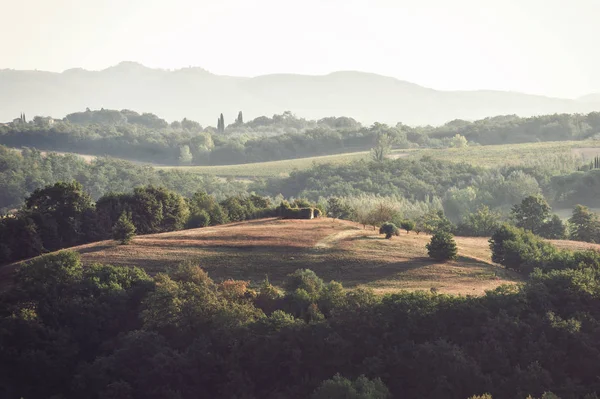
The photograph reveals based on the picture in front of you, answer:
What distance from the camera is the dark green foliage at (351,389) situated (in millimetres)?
31359

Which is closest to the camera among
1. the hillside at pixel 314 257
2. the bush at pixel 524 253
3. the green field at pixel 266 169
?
the hillside at pixel 314 257

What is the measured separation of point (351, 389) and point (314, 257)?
21126 millimetres

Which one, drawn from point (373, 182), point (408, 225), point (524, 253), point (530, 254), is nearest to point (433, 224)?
point (408, 225)

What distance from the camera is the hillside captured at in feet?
159

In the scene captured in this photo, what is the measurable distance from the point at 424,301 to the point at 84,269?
23632 millimetres

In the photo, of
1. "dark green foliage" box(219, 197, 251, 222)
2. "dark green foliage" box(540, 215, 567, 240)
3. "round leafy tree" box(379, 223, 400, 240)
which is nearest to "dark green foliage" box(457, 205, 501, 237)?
"dark green foliage" box(540, 215, 567, 240)

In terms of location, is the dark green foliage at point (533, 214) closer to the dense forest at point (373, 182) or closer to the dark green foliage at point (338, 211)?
the dark green foliage at point (338, 211)

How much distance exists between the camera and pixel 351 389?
31406mm

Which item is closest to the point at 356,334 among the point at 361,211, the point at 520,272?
the point at 520,272

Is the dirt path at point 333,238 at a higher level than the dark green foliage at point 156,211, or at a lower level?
lower

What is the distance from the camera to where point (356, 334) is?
38.0 m

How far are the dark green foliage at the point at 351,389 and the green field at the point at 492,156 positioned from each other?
328 ft

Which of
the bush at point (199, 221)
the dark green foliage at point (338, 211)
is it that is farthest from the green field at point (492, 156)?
the bush at point (199, 221)

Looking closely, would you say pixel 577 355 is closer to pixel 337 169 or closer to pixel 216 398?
pixel 216 398
